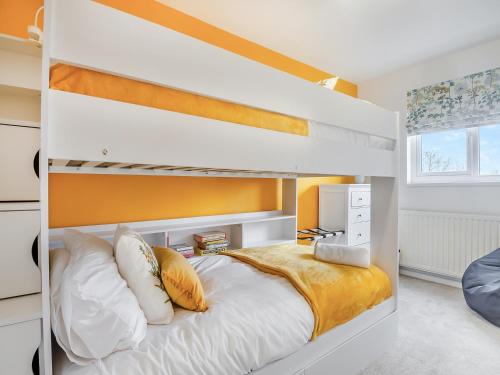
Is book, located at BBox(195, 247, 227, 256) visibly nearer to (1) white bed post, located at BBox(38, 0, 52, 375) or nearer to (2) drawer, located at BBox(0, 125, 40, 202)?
(2) drawer, located at BBox(0, 125, 40, 202)

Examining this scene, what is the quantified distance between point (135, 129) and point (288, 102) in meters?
0.74

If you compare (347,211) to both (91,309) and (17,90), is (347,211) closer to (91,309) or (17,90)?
(91,309)

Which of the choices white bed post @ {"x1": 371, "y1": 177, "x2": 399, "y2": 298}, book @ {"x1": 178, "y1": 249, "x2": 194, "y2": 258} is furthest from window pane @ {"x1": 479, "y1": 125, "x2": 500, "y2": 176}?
book @ {"x1": 178, "y1": 249, "x2": 194, "y2": 258}

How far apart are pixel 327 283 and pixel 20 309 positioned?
132 cm

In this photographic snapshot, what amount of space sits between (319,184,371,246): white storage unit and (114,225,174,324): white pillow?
252 centimetres

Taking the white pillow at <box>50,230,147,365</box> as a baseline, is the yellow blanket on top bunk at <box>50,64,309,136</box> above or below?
above

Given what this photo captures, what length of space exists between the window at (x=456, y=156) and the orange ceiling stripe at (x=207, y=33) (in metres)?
1.51

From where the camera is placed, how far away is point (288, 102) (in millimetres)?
1349

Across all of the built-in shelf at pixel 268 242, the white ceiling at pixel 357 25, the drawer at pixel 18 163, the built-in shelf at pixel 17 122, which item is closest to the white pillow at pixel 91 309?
the drawer at pixel 18 163

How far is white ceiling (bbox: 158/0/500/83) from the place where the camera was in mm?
2281

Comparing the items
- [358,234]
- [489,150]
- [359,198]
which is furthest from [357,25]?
[358,234]

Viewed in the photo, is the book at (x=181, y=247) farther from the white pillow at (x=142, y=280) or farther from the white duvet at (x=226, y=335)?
the white pillow at (x=142, y=280)

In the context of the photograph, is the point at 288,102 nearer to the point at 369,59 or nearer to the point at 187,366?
the point at 187,366

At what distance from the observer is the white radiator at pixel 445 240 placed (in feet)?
9.25
